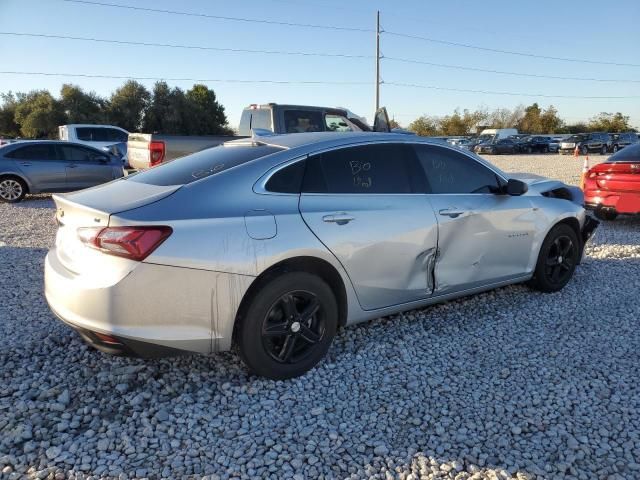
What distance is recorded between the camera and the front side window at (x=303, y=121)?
10.2 m

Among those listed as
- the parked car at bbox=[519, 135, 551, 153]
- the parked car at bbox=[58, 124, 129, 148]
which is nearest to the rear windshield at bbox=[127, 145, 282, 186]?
the parked car at bbox=[58, 124, 129, 148]

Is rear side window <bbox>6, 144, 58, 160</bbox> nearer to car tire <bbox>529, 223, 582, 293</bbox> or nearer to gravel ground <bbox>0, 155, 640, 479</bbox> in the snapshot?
gravel ground <bbox>0, 155, 640, 479</bbox>

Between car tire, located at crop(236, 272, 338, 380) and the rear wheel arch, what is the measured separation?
3cm

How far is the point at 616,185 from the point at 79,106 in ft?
152

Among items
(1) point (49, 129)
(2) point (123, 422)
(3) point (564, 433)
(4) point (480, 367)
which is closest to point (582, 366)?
(4) point (480, 367)

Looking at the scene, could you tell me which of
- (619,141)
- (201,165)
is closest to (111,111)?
(619,141)

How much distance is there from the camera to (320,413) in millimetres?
2951

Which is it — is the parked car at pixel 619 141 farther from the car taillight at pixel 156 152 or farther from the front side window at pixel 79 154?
the car taillight at pixel 156 152

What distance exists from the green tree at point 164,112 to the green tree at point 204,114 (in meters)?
1.11

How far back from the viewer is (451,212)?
159 inches

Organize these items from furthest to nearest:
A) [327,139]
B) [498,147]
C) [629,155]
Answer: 1. [498,147]
2. [629,155]
3. [327,139]

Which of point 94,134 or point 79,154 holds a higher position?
point 94,134

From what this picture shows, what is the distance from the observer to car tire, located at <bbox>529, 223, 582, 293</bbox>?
16.1ft

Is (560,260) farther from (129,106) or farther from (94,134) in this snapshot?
(129,106)
